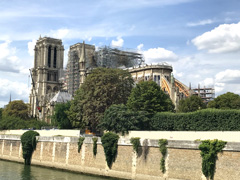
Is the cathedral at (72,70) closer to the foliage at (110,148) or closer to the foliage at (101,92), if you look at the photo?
the foliage at (101,92)

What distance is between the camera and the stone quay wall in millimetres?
21422

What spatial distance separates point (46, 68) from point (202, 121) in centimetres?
8002

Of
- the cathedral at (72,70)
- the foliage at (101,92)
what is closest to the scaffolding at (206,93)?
the cathedral at (72,70)

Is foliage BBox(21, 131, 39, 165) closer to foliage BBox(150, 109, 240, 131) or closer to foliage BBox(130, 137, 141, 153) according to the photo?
foliage BBox(150, 109, 240, 131)

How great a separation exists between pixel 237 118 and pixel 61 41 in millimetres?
88158

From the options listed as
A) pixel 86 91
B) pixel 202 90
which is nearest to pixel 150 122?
pixel 86 91

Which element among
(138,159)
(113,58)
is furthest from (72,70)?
(138,159)

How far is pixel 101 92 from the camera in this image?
40.9 metres

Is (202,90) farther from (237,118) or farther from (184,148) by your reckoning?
(184,148)

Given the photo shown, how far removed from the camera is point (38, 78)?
104m

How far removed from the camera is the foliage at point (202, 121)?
1169 inches

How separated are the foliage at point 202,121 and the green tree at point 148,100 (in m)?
2.48

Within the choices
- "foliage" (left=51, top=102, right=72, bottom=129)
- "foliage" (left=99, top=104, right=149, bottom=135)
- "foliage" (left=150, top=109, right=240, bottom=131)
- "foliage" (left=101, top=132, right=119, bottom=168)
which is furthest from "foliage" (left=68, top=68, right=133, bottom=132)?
"foliage" (left=51, top=102, right=72, bottom=129)

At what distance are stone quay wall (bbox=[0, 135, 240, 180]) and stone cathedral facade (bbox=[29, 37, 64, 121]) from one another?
65.7m
